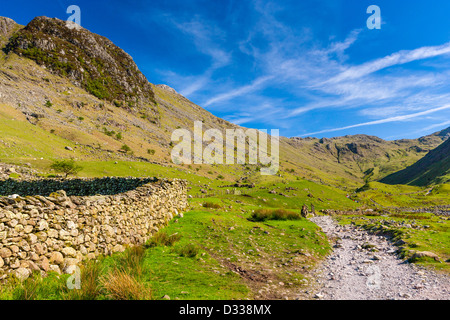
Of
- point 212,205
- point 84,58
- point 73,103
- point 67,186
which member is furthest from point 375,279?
point 84,58

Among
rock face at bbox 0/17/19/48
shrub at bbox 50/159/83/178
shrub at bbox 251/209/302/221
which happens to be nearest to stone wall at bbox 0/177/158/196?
shrub at bbox 50/159/83/178

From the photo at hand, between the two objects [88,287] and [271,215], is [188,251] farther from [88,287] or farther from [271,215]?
[271,215]

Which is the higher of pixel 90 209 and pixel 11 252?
pixel 90 209

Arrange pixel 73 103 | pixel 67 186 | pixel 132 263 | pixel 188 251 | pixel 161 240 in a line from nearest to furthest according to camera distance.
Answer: pixel 132 263 < pixel 188 251 < pixel 161 240 < pixel 67 186 < pixel 73 103

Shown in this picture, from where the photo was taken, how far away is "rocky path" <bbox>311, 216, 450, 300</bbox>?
24.1 feet

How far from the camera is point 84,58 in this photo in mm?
120688

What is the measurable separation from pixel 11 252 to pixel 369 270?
14.2m

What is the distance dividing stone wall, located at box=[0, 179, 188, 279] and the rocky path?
9481 millimetres

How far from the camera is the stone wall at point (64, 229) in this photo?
712 centimetres

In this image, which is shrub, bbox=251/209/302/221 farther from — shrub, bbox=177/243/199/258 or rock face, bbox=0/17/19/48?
rock face, bbox=0/17/19/48

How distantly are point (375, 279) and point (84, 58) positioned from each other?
153365 millimetres

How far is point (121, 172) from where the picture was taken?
138 feet
